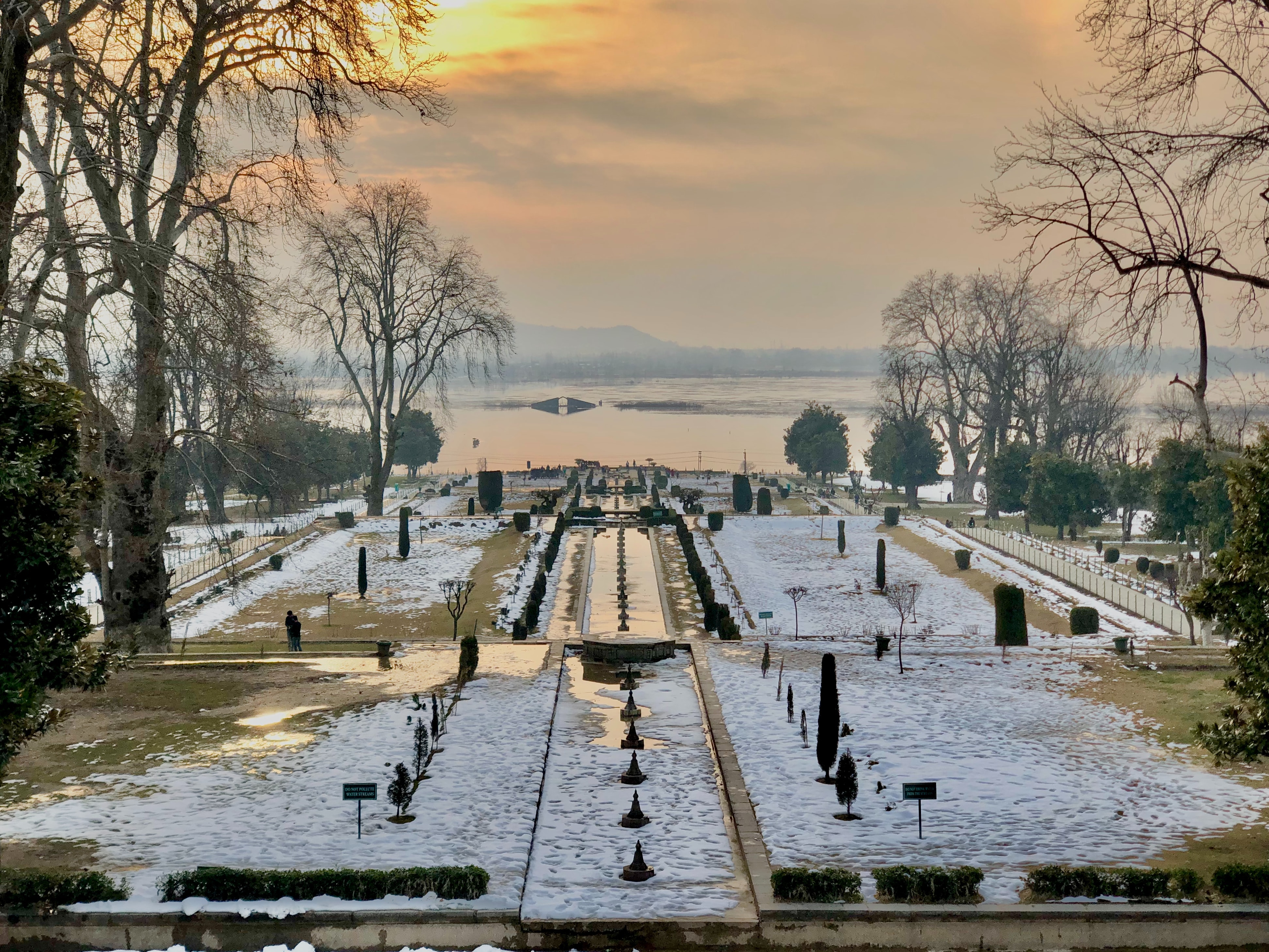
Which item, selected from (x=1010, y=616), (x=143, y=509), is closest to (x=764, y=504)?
(x=1010, y=616)

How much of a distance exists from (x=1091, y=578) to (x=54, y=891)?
113ft

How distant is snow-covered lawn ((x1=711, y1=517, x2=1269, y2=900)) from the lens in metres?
16.3

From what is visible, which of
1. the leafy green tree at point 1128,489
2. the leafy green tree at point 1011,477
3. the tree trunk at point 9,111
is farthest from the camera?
the leafy green tree at point 1011,477

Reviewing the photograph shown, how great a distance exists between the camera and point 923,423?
69.7m

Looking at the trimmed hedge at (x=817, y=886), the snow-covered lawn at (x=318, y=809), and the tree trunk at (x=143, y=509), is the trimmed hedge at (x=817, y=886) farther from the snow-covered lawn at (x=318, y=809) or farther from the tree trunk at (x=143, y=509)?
the tree trunk at (x=143, y=509)

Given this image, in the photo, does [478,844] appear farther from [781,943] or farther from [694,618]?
[694,618]

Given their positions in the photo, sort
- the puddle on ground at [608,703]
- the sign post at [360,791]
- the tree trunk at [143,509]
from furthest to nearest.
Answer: the tree trunk at [143,509], the puddle on ground at [608,703], the sign post at [360,791]

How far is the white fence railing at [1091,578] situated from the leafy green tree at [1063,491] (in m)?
2.13

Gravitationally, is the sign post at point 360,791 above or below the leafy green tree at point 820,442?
below

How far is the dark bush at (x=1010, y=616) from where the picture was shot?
29844 millimetres

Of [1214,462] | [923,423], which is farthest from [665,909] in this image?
[923,423]

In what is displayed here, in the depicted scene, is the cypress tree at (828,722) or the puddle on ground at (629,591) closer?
the cypress tree at (828,722)

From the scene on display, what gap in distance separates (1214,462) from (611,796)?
9.76 meters

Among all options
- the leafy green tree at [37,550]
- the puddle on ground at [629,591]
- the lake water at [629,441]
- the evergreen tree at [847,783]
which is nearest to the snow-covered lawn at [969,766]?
the evergreen tree at [847,783]
